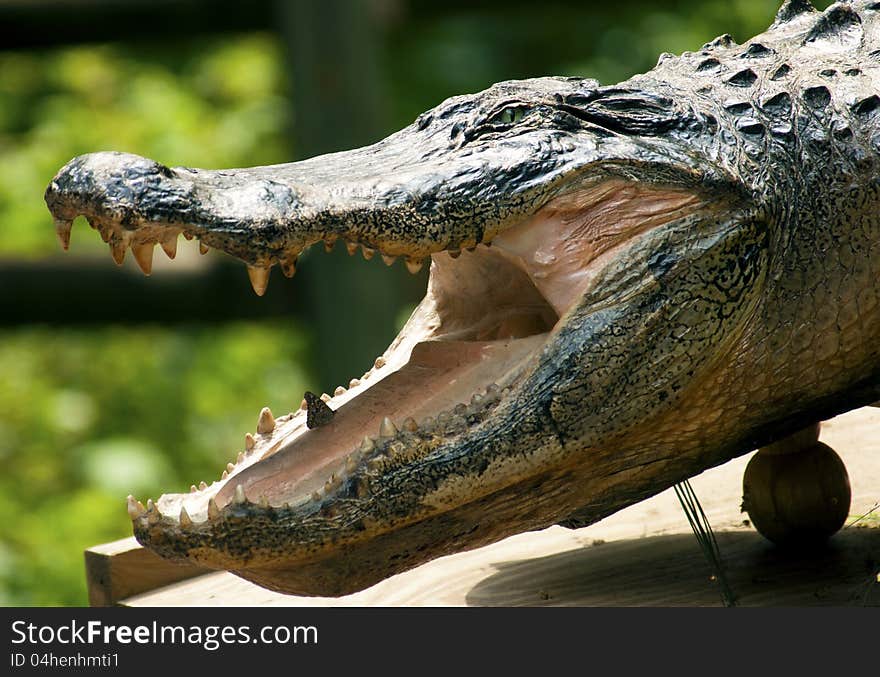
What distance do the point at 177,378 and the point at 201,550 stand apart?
4.42 m

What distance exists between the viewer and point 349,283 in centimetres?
451

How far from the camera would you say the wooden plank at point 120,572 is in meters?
3.01

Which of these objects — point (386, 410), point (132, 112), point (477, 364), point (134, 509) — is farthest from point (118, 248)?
point (132, 112)

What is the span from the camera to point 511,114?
237 cm

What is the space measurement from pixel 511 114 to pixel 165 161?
439cm

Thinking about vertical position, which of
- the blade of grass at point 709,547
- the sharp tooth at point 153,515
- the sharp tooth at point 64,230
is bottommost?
the blade of grass at point 709,547

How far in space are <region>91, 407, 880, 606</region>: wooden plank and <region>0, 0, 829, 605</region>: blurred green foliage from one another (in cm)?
268

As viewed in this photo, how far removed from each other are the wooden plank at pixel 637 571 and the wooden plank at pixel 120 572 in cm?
1

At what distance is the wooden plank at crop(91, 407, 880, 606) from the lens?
2.61 metres

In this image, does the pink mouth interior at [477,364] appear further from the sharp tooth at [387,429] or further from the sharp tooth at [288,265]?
the sharp tooth at [288,265]

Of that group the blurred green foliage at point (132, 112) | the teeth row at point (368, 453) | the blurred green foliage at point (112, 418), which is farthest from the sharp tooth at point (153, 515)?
the blurred green foliage at point (132, 112)

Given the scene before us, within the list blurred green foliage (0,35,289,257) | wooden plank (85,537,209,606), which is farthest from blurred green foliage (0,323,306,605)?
wooden plank (85,537,209,606)

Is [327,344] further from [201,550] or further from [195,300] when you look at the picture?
[201,550]

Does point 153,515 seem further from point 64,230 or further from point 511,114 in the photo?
point 511,114
